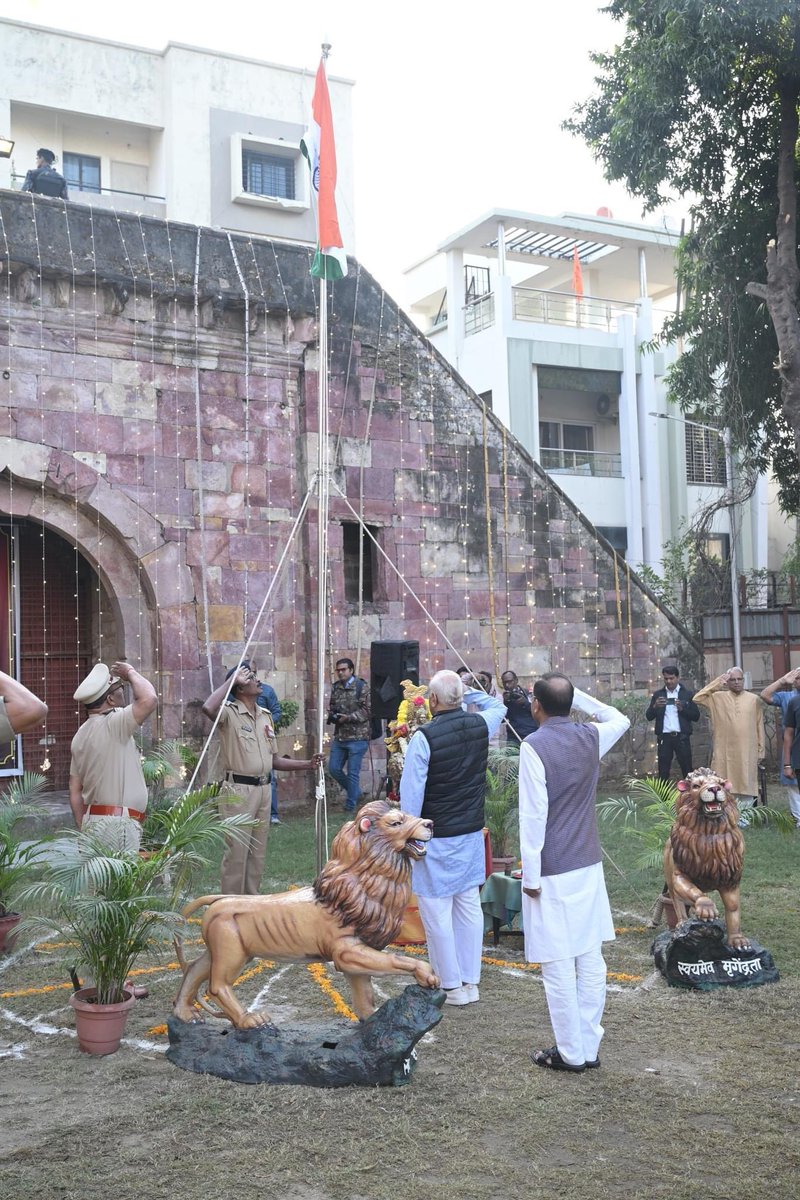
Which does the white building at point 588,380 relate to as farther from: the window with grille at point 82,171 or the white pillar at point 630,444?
the window with grille at point 82,171

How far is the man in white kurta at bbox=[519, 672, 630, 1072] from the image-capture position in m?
4.59

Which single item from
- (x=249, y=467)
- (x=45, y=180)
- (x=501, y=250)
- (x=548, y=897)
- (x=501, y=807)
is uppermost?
(x=501, y=250)

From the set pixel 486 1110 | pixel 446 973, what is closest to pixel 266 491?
pixel 446 973

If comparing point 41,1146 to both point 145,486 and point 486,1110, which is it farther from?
point 145,486

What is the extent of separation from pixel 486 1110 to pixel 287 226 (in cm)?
1952

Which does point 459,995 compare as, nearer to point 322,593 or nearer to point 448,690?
point 448,690

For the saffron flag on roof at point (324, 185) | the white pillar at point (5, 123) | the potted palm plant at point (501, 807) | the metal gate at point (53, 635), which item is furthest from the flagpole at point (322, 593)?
the white pillar at point (5, 123)

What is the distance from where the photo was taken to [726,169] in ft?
45.6

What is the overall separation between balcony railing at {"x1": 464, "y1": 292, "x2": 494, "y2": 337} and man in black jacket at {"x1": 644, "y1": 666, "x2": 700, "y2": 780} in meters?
12.6

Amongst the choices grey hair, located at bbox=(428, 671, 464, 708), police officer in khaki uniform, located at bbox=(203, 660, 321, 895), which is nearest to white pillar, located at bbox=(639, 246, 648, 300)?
police officer in khaki uniform, located at bbox=(203, 660, 321, 895)

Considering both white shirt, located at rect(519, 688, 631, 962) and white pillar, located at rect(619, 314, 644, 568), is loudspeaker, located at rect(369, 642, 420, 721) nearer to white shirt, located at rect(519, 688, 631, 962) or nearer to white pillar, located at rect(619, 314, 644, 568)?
white shirt, located at rect(519, 688, 631, 962)

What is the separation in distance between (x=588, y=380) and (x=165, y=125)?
382 inches

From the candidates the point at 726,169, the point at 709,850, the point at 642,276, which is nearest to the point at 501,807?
the point at 709,850

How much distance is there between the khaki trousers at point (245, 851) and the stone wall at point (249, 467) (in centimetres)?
390
